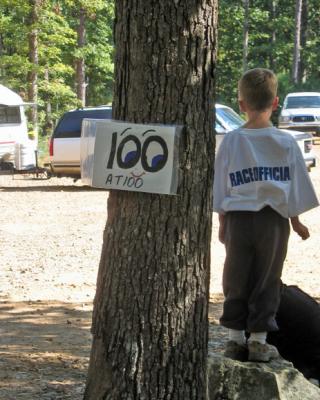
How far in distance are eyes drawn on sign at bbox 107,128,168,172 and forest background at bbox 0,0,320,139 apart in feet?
91.2

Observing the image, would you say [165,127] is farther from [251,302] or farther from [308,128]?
[308,128]

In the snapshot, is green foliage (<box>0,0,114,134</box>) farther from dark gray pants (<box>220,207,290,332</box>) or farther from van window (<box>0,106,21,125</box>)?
dark gray pants (<box>220,207,290,332</box>)

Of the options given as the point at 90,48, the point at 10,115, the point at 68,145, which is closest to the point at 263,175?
the point at 68,145

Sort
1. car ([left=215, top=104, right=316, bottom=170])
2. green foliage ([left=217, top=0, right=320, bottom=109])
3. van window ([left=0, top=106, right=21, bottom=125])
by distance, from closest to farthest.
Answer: car ([left=215, top=104, right=316, bottom=170]), van window ([left=0, top=106, right=21, bottom=125]), green foliage ([left=217, top=0, right=320, bottom=109])

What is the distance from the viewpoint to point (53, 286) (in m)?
8.80

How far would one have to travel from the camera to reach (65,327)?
700cm

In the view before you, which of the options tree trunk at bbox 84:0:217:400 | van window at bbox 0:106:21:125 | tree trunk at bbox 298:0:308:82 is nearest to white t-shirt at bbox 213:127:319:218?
tree trunk at bbox 84:0:217:400

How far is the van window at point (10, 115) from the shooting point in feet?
86.9

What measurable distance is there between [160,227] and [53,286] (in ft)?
17.4

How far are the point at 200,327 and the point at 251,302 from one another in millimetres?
1016

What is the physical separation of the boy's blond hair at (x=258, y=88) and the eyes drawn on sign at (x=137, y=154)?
1.22 metres

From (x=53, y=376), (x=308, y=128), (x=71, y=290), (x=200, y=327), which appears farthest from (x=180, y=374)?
(x=308, y=128)

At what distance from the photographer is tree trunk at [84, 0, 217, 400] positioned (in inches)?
143

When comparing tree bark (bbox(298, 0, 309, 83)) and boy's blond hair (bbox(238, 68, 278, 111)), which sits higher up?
tree bark (bbox(298, 0, 309, 83))
